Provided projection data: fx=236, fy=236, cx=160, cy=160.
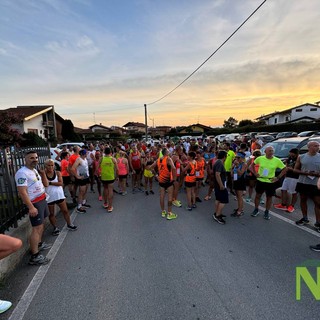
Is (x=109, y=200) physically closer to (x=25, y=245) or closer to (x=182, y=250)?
(x=25, y=245)

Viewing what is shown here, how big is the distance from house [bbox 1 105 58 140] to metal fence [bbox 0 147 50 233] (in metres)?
28.1

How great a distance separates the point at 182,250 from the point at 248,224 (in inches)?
77.6

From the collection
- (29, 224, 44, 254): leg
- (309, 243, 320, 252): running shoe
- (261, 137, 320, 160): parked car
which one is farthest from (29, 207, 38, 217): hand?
(261, 137, 320, 160): parked car

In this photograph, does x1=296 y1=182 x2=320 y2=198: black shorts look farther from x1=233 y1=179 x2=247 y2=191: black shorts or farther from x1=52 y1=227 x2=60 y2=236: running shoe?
x1=52 y1=227 x2=60 y2=236: running shoe

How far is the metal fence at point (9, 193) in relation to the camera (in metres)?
4.18

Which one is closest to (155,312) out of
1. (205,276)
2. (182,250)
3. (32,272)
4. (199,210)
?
(205,276)

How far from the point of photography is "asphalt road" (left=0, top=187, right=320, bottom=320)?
2.80 metres

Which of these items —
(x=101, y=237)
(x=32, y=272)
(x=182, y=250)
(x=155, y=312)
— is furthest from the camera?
(x=101, y=237)

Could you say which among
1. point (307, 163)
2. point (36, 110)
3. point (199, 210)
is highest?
point (36, 110)

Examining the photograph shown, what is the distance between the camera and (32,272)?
3672 millimetres

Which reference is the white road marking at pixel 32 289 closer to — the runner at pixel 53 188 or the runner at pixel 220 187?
the runner at pixel 53 188

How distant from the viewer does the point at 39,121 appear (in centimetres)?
3334

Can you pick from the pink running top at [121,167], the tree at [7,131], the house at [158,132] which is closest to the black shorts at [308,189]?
the pink running top at [121,167]

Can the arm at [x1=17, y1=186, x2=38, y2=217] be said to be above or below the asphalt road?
above
